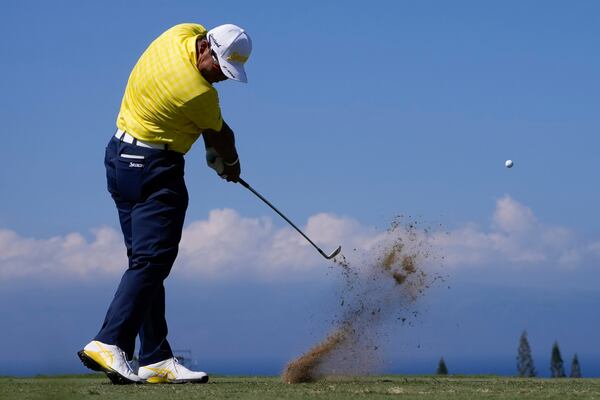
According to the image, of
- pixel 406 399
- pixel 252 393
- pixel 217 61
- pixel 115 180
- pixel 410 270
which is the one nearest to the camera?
pixel 406 399

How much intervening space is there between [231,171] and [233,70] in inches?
41.2

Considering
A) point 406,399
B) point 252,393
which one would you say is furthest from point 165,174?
point 406,399

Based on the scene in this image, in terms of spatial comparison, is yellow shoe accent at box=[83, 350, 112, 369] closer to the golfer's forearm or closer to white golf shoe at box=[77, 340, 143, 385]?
white golf shoe at box=[77, 340, 143, 385]

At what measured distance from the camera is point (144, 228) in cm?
638

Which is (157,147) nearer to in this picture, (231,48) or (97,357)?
(231,48)

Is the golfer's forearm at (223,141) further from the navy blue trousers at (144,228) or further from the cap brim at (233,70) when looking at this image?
the cap brim at (233,70)

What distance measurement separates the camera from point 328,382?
6543mm

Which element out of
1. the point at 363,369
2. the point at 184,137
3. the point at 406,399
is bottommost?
the point at 406,399

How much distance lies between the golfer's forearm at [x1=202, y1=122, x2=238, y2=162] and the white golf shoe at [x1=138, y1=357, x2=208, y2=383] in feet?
A: 5.34

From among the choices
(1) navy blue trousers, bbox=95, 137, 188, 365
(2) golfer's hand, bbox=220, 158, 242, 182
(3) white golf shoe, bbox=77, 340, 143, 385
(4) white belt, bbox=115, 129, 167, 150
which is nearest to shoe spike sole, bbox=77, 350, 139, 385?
(3) white golf shoe, bbox=77, 340, 143, 385

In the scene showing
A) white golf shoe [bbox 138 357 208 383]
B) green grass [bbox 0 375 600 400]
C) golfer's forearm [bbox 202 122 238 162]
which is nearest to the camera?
green grass [bbox 0 375 600 400]

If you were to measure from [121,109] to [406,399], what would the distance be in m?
3.07

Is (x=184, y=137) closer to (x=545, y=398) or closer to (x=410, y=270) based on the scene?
(x=410, y=270)

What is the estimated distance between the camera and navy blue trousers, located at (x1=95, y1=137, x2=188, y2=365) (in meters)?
6.37
